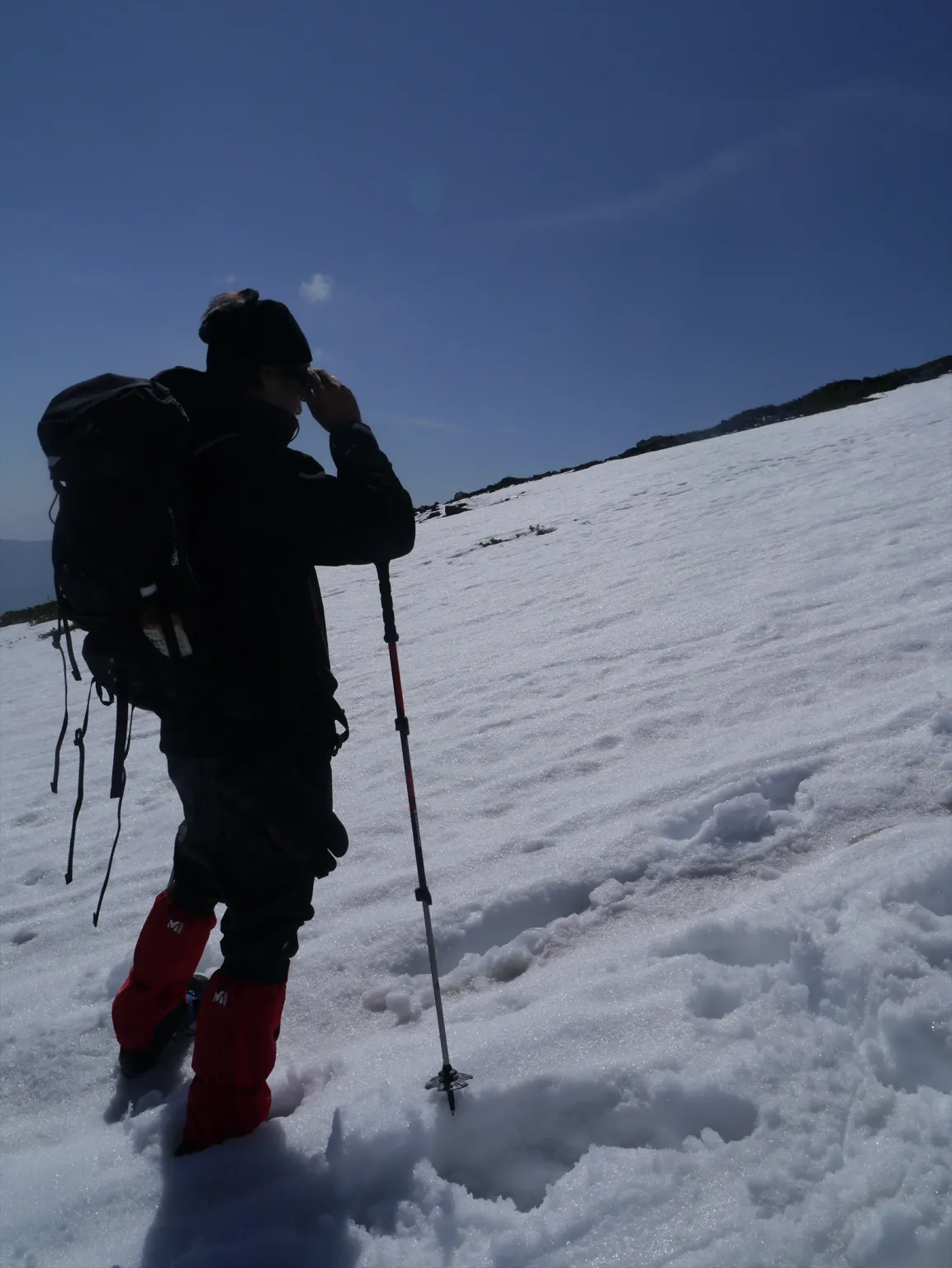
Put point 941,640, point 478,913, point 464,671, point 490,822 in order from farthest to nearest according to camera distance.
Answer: point 464,671 < point 941,640 < point 490,822 < point 478,913

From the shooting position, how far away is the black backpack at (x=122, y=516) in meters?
1.99

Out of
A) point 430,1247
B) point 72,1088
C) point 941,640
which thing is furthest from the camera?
point 941,640

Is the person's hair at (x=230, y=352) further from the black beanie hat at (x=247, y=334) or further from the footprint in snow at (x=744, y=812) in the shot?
the footprint in snow at (x=744, y=812)

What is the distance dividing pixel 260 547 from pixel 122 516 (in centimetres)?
40

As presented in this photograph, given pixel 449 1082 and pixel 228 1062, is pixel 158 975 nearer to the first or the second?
pixel 228 1062

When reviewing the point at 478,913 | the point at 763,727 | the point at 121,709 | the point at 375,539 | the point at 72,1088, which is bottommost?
the point at 72,1088

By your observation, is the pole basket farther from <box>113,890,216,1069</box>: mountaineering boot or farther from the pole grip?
the pole grip

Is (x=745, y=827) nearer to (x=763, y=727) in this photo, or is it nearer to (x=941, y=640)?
(x=763, y=727)

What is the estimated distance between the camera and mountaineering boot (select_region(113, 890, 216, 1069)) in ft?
8.93

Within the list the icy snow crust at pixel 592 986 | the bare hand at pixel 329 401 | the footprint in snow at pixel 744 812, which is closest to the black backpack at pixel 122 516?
the bare hand at pixel 329 401

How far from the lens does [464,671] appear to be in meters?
7.19

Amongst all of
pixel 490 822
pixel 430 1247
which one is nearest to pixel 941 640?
pixel 490 822

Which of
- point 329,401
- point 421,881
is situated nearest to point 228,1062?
point 421,881

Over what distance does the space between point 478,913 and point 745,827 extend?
4.21 ft
